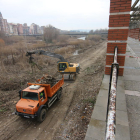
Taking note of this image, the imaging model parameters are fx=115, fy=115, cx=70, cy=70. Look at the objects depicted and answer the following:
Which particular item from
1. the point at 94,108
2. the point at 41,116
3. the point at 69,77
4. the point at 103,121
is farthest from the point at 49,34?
the point at 103,121

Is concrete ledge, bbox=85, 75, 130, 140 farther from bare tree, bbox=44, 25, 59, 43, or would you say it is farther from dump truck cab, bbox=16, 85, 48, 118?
bare tree, bbox=44, 25, 59, 43

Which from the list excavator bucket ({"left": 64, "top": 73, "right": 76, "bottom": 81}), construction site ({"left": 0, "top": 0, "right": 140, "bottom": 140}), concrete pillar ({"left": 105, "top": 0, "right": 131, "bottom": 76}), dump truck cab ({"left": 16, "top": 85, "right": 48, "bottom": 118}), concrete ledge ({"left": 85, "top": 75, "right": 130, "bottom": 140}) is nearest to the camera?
concrete ledge ({"left": 85, "top": 75, "right": 130, "bottom": 140})

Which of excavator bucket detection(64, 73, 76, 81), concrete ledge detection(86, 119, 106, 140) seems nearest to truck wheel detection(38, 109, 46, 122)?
concrete ledge detection(86, 119, 106, 140)

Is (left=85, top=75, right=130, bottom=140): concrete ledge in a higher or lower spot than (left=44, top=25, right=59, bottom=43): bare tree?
lower

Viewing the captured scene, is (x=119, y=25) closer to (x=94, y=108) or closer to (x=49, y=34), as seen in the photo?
(x=94, y=108)

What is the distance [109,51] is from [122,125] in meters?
3.15

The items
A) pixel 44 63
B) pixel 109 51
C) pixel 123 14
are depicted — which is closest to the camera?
pixel 123 14

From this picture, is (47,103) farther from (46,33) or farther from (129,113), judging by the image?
(46,33)

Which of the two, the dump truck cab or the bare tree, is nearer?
the dump truck cab

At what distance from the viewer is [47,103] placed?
6746 mm

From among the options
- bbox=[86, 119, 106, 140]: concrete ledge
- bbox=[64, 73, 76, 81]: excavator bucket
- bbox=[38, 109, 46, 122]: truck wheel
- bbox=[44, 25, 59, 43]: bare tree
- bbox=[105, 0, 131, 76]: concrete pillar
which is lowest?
bbox=[38, 109, 46, 122]: truck wheel

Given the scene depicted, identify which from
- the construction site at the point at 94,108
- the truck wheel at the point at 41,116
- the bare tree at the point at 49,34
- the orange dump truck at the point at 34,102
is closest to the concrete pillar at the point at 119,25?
the construction site at the point at 94,108

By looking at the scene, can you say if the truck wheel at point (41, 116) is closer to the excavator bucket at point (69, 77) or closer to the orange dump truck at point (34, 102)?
the orange dump truck at point (34, 102)

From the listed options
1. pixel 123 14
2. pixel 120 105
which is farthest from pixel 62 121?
pixel 123 14
